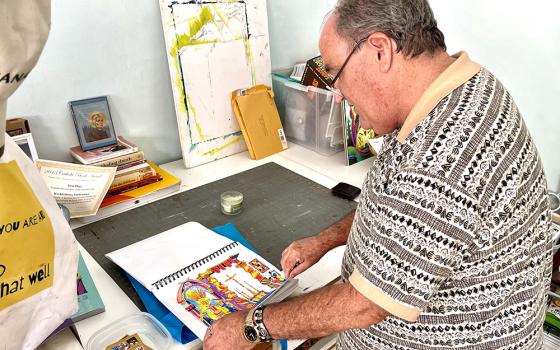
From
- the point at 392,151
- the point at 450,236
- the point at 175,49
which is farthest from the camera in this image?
the point at 175,49

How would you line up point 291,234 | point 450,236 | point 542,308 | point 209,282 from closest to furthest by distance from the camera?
point 450,236 < point 542,308 < point 209,282 < point 291,234

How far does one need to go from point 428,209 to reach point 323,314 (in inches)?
10.2

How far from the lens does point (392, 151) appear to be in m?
0.71

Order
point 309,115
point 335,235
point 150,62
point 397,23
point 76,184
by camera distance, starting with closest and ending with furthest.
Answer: point 397,23
point 335,235
point 76,184
point 150,62
point 309,115

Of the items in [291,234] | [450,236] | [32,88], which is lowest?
[291,234]

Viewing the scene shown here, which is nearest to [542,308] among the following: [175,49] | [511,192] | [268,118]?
[511,192]

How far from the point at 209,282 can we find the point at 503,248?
0.58 m

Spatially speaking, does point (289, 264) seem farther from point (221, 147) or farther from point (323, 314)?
point (221, 147)

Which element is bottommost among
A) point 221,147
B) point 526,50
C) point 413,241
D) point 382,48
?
point 221,147

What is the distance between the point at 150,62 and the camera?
1.39 meters

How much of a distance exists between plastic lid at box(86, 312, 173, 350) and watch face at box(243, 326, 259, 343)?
0.51 ft

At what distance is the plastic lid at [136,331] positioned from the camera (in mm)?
817

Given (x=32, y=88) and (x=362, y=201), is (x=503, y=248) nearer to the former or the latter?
(x=362, y=201)

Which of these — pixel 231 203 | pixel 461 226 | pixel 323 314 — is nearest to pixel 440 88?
pixel 461 226
